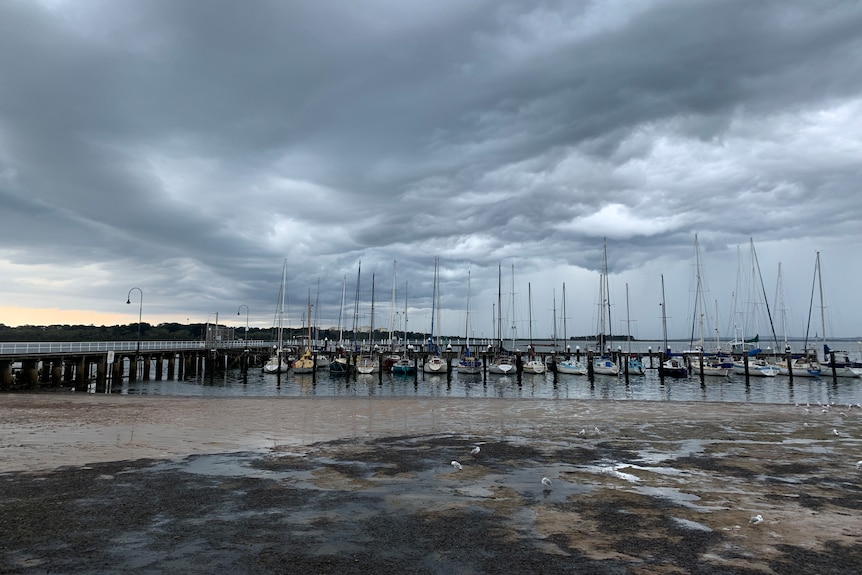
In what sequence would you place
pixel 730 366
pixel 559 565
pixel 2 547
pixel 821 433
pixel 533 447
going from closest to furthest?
1. pixel 559 565
2. pixel 2 547
3. pixel 533 447
4. pixel 821 433
5. pixel 730 366

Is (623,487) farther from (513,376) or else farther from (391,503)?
(513,376)

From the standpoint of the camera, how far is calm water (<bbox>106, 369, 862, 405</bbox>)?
46125mm

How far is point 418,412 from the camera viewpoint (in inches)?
1107

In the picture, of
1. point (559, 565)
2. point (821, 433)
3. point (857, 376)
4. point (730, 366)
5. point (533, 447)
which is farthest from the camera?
point (730, 366)

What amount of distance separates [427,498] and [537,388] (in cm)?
4699

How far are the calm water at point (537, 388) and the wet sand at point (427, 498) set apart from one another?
82.0 feet

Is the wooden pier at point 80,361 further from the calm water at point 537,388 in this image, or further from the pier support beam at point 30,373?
the calm water at point 537,388

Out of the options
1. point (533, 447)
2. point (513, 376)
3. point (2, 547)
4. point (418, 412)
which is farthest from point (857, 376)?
point (2, 547)

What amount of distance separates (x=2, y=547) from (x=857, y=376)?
265 feet

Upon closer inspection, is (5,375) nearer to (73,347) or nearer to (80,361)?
(80,361)

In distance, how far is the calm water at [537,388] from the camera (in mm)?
46125

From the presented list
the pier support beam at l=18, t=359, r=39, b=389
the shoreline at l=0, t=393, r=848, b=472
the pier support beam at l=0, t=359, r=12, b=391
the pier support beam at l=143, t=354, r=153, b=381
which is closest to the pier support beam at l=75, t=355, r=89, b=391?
the pier support beam at l=18, t=359, r=39, b=389

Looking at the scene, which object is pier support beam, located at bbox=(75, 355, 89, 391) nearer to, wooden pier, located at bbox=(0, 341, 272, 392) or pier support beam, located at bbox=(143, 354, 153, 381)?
wooden pier, located at bbox=(0, 341, 272, 392)

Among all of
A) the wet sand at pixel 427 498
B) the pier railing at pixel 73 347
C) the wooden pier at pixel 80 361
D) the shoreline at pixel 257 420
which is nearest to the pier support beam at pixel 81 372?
the wooden pier at pixel 80 361
